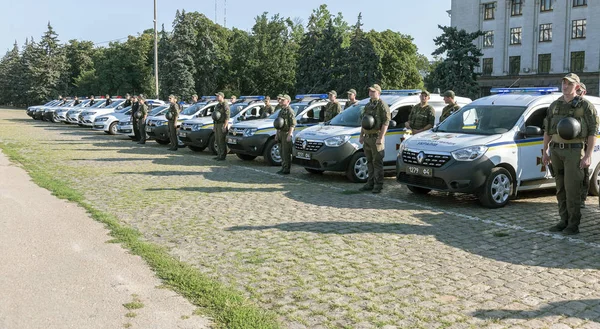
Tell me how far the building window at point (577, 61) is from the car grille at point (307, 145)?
151 ft

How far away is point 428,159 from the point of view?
9766 millimetres

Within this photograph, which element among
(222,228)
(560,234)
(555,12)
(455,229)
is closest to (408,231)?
(455,229)

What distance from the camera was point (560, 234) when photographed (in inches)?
303

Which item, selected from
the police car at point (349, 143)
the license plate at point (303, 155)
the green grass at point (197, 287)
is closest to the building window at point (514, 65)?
the police car at point (349, 143)

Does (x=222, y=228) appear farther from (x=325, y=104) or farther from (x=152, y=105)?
(x=152, y=105)

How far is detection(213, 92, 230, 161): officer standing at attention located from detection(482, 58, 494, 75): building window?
154 feet

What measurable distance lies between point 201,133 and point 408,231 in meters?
11.9

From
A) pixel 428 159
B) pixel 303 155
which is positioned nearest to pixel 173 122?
pixel 303 155

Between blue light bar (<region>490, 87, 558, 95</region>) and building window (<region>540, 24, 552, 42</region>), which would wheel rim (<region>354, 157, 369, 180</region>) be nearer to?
blue light bar (<region>490, 87, 558, 95</region>)

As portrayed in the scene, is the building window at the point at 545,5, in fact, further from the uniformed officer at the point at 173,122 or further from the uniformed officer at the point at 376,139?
the uniformed officer at the point at 376,139

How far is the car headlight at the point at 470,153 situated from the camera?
938 cm

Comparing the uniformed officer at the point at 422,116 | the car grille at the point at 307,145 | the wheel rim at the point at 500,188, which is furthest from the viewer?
the car grille at the point at 307,145

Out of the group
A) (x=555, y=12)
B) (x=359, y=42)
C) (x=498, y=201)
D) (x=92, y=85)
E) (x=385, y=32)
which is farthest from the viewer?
(x=92, y=85)

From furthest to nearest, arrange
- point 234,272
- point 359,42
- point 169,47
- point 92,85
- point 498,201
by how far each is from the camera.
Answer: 1. point 92,85
2. point 169,47
3. point 359,42
4. point 498,201
5. point 234,272
